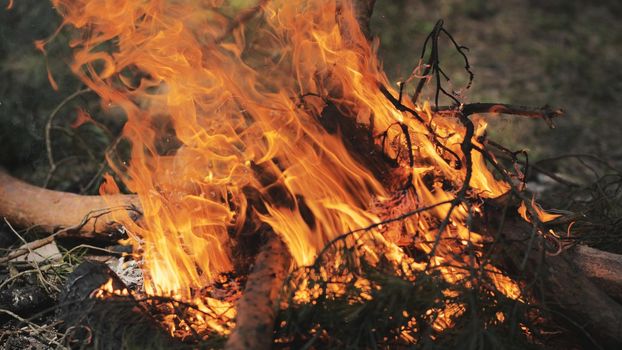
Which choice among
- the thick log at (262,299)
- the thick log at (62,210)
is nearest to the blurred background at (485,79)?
the thick log at (62,210)

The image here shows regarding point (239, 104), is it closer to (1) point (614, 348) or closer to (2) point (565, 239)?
(2) point (565, 239)

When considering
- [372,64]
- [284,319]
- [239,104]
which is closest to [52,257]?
[239,104]

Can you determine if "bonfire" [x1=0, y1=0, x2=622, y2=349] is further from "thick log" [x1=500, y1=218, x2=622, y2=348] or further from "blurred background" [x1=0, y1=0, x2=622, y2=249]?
"blurred background" [x1=0, y1=0, x2=622, y2=249]

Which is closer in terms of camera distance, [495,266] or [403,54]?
[495,266]

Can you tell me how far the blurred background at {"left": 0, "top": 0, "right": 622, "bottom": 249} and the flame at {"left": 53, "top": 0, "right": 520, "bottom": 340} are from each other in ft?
1.74

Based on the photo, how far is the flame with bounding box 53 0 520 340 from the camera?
3051mm

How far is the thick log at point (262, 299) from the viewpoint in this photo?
244 cm

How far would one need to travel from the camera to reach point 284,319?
8.72ft

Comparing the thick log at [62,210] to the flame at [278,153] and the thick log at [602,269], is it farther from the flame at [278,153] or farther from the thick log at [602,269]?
the thick log at [602,269]

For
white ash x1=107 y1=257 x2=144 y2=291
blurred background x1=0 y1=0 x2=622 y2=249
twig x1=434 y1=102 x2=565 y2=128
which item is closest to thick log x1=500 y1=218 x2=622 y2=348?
twig x1=434 y1=102 x2=565 y2=128

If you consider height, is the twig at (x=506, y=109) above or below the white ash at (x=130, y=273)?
above

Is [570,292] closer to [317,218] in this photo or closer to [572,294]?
[572,294]

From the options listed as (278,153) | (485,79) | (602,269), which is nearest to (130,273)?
(278,153)

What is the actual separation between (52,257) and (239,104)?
138 cm
